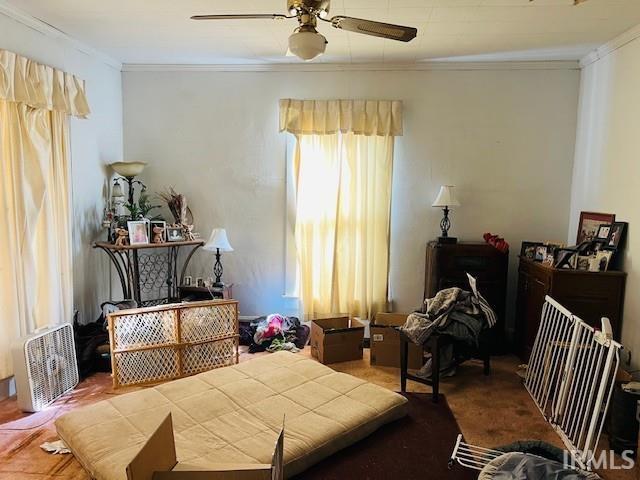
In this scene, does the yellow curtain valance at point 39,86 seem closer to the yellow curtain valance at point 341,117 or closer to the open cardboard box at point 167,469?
the yellow curtain valance at point 341,117

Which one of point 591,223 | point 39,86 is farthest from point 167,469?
point 591,223

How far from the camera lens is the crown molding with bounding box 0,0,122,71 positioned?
9.53 ft

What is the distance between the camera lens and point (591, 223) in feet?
12.1

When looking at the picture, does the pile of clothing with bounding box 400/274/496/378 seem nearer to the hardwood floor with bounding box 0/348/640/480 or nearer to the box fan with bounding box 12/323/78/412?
the hardwood floor with bounding box 0/348/640/480

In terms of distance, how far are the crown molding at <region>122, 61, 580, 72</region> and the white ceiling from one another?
0.27 ft

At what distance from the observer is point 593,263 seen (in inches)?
130

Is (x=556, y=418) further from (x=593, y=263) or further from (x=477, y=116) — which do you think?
(x=477, y=116)

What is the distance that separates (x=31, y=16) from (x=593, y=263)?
4.28 meters

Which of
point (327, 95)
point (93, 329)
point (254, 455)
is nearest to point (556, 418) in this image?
point (254, 455)

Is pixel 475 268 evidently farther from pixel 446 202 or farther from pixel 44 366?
pixel 44 366

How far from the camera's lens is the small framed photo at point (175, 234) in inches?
163

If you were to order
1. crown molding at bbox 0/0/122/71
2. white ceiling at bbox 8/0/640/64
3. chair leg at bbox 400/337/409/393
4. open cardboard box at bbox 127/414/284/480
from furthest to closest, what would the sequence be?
chair leg at bbox 400/337/409/393 → crown molding at bbox 0/0/122/71 → white ceiling at bbox 8/0/640/64 → open cardboard box at bbox 127/414/284/480

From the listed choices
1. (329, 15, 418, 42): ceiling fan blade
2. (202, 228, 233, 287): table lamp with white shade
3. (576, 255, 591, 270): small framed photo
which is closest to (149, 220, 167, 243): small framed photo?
(202, 228, 233, 287): table lamp with white shade

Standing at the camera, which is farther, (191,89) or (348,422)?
(191,89)
